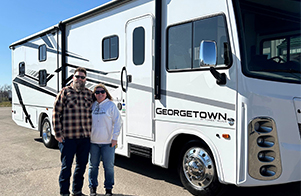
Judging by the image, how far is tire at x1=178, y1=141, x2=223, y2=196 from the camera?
422 cm

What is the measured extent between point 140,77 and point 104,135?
130 cm

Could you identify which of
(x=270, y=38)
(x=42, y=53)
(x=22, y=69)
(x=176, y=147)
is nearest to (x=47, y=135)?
(x=42, y=53)

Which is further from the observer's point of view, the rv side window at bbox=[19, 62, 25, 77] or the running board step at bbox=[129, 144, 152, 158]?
the rv side window at bbox=[19, 62, 25, 77]

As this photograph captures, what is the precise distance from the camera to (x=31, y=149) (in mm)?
8172

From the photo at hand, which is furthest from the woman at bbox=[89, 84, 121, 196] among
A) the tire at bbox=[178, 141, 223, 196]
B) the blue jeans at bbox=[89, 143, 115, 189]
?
the tire at bbox=[178, 141, 223, 196]

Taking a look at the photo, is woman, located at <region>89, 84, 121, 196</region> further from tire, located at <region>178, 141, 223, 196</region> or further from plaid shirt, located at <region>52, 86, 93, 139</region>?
tire, located at <region>178, 141, 223, 196</region>

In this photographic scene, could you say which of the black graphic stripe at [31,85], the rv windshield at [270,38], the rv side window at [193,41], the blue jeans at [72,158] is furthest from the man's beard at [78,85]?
the black graphic stripe at [31,85]

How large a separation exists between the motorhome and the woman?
771 mm

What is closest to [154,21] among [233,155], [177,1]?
[177,1]

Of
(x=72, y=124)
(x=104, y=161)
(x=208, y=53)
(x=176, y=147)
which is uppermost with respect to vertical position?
(x=208, y=53)

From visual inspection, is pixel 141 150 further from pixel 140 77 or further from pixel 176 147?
pixel 140 77

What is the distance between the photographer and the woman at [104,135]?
439 centimetres

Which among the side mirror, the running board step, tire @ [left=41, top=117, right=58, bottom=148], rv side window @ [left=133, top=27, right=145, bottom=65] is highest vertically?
rv side window @ [left=133, top=27, right=145, bottom=65]

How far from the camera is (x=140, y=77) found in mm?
5188
